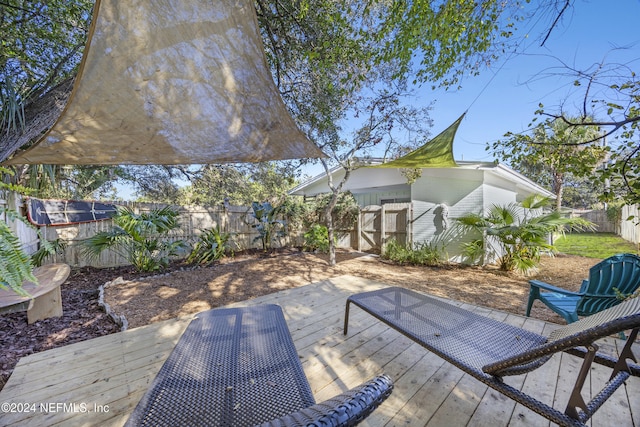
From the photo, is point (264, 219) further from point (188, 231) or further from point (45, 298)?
point (45, 298)

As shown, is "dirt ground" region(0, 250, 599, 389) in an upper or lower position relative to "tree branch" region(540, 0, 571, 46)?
lower

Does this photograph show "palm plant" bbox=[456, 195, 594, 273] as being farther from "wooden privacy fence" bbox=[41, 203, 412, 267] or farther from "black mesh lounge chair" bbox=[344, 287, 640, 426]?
"black mesh lounge chair" bbox=[344, 287, 640, 426]

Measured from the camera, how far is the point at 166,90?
2299 mm

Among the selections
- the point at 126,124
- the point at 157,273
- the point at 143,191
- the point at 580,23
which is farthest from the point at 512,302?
the point at 143,191

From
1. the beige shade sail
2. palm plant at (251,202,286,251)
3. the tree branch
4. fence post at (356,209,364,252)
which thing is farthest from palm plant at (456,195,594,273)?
the beige shade sail

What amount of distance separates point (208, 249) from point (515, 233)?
674cm

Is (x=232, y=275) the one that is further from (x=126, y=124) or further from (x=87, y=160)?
(x=126, y=124)

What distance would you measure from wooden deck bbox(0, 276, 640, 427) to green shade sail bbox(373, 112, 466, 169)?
3421 millimetres

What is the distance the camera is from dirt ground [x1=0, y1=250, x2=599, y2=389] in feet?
8.86

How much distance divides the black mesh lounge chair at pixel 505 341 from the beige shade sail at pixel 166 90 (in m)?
2.27

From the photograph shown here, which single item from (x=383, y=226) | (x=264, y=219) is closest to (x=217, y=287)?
(x=264, y=219)

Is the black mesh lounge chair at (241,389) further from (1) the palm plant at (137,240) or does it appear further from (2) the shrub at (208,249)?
(2) the shrub at (208,249)

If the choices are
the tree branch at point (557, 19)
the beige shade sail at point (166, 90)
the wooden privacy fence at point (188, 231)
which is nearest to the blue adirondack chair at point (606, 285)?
the tree branch at point (557, 19)

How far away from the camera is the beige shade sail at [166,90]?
2012 millimetres
